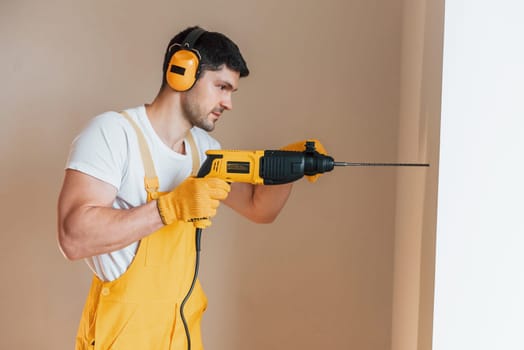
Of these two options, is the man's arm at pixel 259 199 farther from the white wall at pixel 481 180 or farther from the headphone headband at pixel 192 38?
the white wall at pixel 481 180

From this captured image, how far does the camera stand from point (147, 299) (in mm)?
1568

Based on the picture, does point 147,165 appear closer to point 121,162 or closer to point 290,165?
point 121,162

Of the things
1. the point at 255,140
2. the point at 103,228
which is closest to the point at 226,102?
the point at 103,228

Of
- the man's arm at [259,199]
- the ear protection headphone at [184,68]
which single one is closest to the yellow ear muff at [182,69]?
the ear protection headphone at [184,68]

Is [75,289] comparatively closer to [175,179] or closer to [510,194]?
[175,179]

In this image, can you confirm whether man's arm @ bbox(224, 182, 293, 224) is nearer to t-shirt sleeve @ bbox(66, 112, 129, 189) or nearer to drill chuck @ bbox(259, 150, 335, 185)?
drill chuck @ bbox(259, 150, 335, 185)

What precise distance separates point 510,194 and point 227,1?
168 centimetres

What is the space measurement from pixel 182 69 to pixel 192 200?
1.16ft

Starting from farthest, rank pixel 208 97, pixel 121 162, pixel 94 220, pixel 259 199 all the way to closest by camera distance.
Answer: pixel 259 199, pixel 208 97, pixel 121 162, pixel 94 220

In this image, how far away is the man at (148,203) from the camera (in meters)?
1.44

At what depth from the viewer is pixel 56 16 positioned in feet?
8.50

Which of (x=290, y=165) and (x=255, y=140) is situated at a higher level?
(x=255, y=140)

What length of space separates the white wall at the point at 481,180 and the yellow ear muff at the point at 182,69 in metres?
0.74

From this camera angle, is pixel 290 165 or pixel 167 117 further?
pixel 167 117
